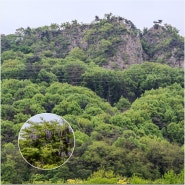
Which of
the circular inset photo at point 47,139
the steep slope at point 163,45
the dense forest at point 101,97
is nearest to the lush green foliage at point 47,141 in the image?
the circular inset photo at point 47,139

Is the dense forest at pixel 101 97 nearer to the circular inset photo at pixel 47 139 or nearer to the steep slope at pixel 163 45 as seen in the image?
the steep slope at pixel 163 45

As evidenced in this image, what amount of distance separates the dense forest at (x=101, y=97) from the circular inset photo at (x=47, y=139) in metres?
2.73

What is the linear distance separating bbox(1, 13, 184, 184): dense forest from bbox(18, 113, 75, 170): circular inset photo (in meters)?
2.73

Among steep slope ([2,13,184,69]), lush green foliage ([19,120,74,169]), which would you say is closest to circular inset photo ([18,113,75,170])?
lush green foliage ([19,120,74,169])

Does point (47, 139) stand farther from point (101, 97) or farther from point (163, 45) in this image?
point (163, 45)

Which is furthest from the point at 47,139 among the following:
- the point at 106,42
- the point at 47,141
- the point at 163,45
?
the point at 163,45

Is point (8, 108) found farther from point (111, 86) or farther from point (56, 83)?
point (111, 86)

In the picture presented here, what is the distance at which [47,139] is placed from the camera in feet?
33.6

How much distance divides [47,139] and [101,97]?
10.2 metres

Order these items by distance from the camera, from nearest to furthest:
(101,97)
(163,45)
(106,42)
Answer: (101,97)
(106,42)
(163,45)

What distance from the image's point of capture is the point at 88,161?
587 inches

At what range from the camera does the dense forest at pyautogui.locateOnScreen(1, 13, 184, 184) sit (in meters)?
14.8

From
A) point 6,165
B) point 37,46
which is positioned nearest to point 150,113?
point 6,165

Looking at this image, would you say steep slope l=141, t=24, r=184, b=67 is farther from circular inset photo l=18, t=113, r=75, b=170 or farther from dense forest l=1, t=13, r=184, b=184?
circular inset photo l=18, t=113, r=75, b=170
